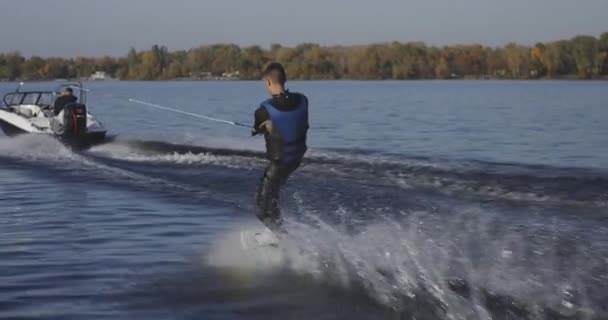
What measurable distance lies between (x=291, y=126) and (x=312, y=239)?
4.87 feet

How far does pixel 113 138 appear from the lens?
2380 cm

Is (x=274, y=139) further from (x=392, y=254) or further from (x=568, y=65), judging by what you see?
(x=568, y=65)

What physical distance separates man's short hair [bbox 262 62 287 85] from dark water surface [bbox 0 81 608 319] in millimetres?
1645

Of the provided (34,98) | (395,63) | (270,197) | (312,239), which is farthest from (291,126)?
(395,63)

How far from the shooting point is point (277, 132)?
299 inches

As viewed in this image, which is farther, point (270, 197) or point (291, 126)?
point (270, 197)

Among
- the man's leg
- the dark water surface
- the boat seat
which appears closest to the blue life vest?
the man's leg

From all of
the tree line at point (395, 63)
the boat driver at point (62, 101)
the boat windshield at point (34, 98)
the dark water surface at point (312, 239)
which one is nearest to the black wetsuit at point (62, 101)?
the boat driver at point (62, 101)

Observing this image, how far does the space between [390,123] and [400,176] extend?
700 inches

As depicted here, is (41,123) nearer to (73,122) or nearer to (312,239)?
(73,122)

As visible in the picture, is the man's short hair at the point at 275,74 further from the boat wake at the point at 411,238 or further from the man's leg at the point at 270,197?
the boat wake at the point at 411,238

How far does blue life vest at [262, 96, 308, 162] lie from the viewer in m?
7.54

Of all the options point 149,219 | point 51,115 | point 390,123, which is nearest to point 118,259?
point 149,219

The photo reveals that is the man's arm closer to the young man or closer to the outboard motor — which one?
the young man
